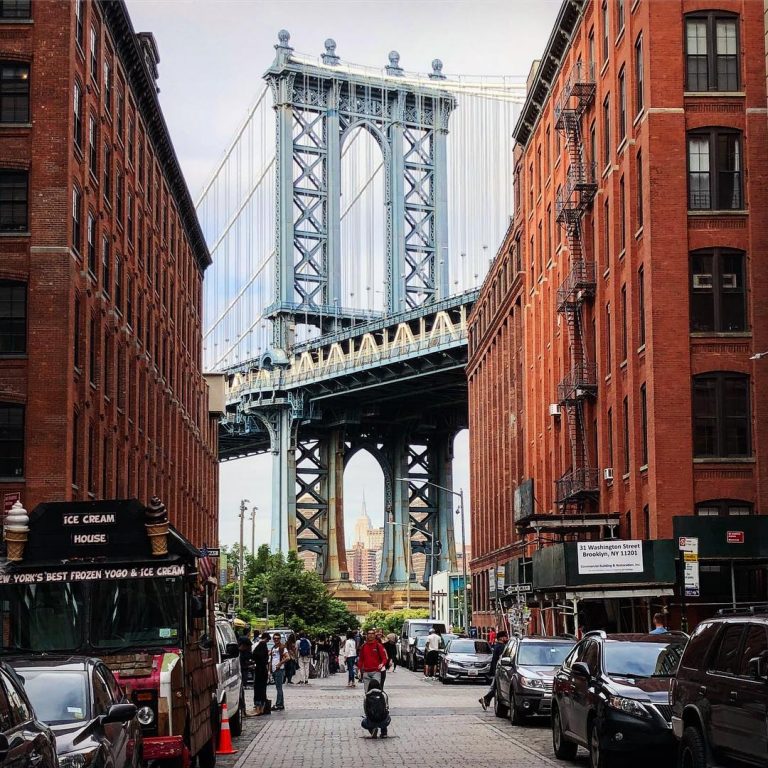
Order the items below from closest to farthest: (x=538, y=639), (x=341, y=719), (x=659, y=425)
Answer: (x=538, y=639) → (x=341, y=719) → (x=659, y=425)

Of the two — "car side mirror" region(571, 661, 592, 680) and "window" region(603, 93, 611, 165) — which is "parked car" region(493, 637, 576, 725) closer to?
"car side mirror" region(571, 661, 592, 680)

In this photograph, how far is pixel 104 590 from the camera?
53.2ft

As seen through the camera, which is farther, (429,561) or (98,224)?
(429,561)

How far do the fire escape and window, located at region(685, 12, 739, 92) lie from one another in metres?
6.87

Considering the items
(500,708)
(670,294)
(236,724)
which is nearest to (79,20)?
(670,294)

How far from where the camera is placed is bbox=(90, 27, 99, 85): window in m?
46.3

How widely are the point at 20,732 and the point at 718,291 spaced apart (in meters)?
32.5

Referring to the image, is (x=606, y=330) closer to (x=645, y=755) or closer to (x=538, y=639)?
(x=538, y=639)

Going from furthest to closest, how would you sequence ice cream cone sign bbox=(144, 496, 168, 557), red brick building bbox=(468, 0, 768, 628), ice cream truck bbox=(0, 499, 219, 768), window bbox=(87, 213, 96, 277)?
window bbox=(87, 213, 96, 277), red brick building bbox=(468, 0, 768, 628), ice cream cone sign bbox=(144, 496, 168, 557), ice cream truck bbox=(0, 499, 219, 768)

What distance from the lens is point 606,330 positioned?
150ft

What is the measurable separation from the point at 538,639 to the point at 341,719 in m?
5.43

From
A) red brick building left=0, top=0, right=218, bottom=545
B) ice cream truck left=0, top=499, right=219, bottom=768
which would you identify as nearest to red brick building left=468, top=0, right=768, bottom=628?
red brick building left=0, top=0, right=218, bottom=545

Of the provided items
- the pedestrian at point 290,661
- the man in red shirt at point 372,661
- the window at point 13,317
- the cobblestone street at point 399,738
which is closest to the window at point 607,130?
the cobblestone street at point 399,738

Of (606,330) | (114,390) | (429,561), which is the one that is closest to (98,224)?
(114,390)
